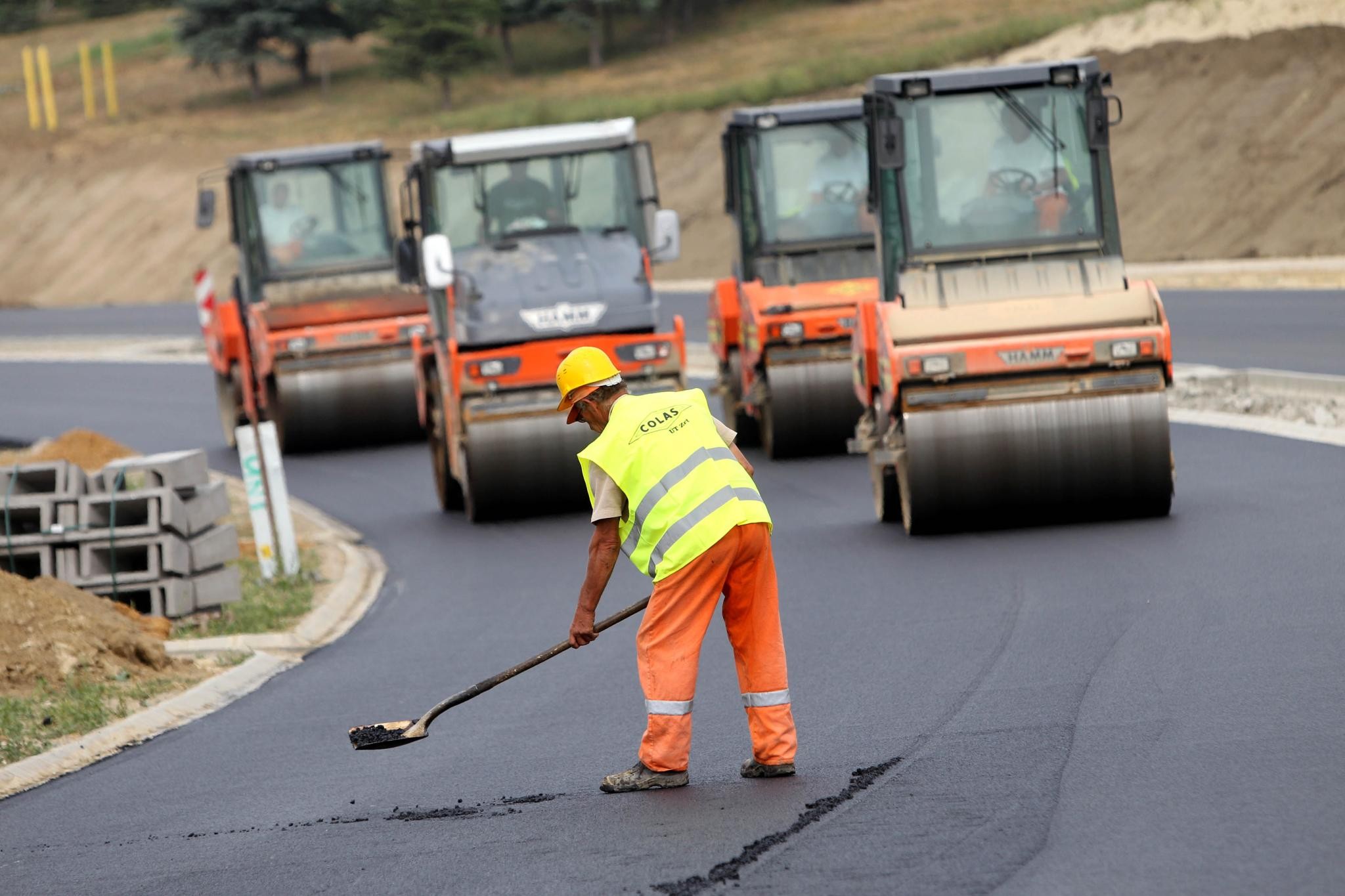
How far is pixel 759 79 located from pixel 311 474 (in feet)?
118

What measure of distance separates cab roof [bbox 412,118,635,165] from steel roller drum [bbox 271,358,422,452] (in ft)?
14.7

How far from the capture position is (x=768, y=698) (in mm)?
6781

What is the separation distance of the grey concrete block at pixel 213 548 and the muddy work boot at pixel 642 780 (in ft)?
19.3

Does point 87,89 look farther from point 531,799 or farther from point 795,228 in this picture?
point 531,799

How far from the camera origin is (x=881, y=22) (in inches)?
2314

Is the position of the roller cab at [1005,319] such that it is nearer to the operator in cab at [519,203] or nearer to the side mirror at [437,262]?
the side mirror at [437,262]

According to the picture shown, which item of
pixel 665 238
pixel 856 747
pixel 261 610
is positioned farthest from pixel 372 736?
pixel 665 238

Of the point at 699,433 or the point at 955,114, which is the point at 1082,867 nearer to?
the point at 699,433

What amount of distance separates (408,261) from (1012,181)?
5.04 metres

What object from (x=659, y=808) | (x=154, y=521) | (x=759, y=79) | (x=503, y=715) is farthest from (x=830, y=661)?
(x=759, y=79)

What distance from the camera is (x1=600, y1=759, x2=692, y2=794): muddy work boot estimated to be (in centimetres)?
681

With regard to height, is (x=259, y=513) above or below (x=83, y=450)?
above

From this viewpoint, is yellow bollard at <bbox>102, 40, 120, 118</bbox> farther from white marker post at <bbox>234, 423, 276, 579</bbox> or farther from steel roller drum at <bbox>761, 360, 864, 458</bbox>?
white marker post at <bbox>234, 423, 276, 579</bbox>

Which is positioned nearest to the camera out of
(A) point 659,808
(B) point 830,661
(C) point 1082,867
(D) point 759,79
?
(C) point 1082,867
